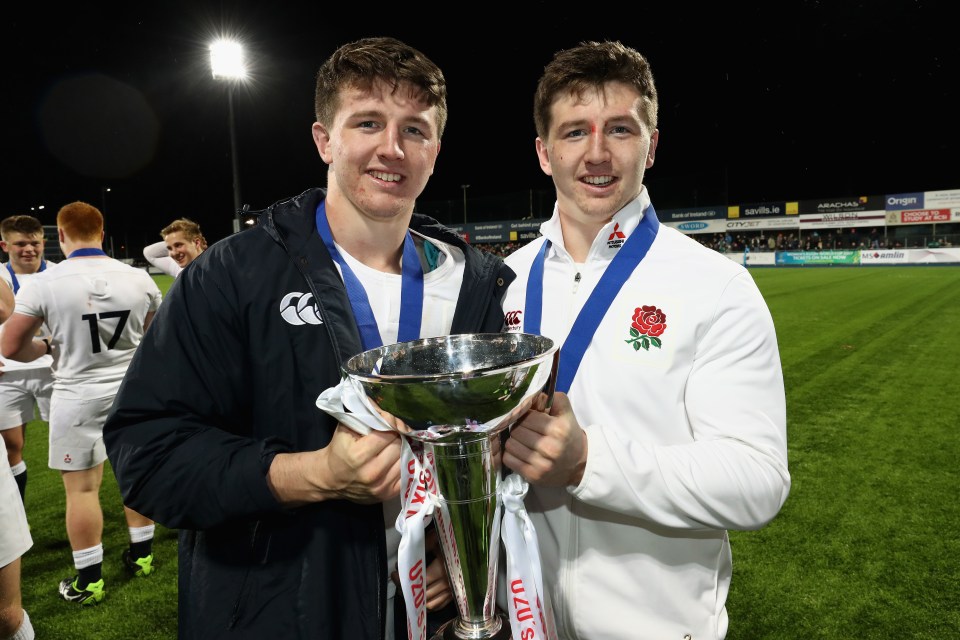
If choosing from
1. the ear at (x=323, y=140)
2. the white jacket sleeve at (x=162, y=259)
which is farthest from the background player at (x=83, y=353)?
the ear at (x=323, y=140)

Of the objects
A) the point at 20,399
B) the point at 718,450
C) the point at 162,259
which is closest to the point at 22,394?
the point at 20,399

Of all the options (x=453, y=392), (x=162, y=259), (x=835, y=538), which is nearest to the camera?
(x=453, y=392)

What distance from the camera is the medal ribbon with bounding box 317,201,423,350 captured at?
1.69 metres

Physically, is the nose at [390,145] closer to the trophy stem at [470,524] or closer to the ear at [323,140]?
the ear at [323,140]

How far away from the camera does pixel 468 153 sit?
41.4m

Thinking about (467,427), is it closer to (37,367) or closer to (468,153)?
(37,367)

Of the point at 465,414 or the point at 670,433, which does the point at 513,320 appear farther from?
the point at 465,414

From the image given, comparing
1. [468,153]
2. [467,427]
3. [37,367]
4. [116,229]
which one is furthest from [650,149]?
[116,229]

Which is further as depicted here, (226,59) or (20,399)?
(226,59)

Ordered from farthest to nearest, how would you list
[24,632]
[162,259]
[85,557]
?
[162,259]
[85,557]
[24,632]

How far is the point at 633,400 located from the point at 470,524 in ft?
2.08

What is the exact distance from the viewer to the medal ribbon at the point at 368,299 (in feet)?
5.56

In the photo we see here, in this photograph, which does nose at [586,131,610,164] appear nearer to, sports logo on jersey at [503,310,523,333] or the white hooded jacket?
the white hooded jacket

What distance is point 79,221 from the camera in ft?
13.0
